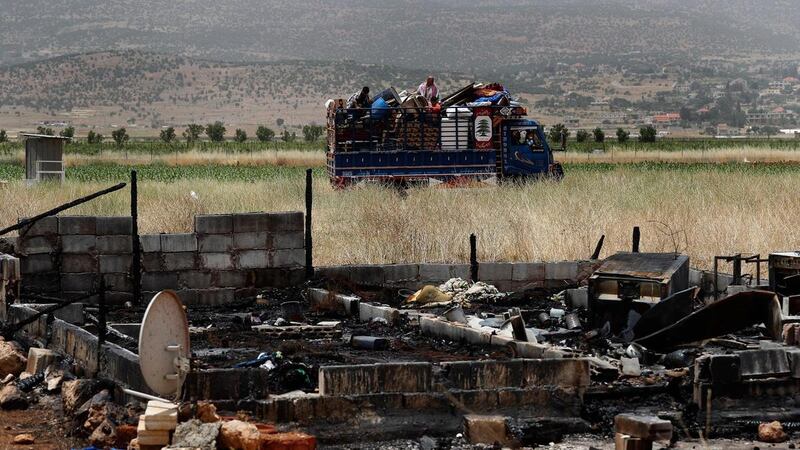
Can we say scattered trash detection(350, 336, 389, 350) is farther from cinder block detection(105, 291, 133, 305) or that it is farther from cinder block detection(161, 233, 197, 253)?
cinder block detection(105, 291, 133, 305)

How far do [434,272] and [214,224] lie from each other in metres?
2.76

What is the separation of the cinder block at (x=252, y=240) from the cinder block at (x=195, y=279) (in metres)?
0.51

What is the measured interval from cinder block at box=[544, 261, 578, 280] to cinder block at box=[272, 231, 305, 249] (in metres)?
3.01

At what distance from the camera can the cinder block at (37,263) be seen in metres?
15.9

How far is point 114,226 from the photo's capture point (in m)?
16.2

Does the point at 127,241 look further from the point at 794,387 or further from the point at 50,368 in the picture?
the point at 794,387

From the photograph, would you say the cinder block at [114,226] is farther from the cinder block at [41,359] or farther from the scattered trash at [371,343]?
the scattered trash at [371,343]

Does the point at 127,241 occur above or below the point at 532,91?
below

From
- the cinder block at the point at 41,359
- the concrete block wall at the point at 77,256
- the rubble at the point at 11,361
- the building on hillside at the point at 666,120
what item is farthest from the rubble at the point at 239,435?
the building on hillside at the point at 666,120

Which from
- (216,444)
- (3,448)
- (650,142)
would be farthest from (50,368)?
(650,142)

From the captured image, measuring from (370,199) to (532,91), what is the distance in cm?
15506

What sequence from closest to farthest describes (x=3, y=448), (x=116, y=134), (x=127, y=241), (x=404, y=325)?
1. (x=3, y=448)
2. (x=404, y=325)
3. (x=127, y=241)
4. (x=116, y=134)

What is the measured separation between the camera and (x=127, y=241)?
16297 millimetres

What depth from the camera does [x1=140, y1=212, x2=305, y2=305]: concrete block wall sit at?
16359 millimetres
